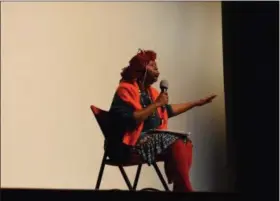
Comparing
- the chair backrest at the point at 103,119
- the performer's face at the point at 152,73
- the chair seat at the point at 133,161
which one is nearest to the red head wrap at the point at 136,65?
the performer's face at the point at 152,73

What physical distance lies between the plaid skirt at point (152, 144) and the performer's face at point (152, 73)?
169 millimetres

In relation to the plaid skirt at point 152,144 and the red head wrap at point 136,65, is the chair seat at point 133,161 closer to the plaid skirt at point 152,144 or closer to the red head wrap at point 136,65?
the plaid skirt at point 152,144

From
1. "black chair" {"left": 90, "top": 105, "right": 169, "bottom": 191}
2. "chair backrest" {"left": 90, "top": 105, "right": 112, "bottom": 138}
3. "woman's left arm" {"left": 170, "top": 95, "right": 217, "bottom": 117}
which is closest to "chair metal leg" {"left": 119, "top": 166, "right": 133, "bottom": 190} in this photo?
"black chair" {"left": 90, "top": 105, "right": 169, "bottom": 191}

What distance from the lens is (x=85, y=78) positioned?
140 centimetres

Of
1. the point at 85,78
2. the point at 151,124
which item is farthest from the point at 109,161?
the point at 85,78

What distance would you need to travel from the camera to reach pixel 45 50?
142 cm

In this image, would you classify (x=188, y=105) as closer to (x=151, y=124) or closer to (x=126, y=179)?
(x=151, y=124)

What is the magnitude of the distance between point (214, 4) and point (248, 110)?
37 cm

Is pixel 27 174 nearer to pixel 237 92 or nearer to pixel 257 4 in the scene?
pixel 237 92

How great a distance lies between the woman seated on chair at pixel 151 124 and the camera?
1.35m

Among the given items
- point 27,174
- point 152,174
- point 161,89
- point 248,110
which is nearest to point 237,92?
point 248,110

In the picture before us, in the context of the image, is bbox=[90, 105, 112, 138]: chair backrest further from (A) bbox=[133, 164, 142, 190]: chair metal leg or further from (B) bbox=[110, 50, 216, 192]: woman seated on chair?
(A) bbox=[133, 164, 142, 190]: chair metal leg

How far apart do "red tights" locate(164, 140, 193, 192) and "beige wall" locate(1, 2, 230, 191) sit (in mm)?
28

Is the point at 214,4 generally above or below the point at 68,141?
above
